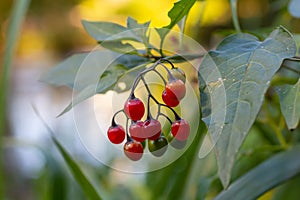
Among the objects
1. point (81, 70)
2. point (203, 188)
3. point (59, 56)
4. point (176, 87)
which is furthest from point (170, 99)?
point (59, 56)

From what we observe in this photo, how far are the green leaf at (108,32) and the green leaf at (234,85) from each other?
11 centimetres

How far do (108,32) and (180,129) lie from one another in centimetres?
13

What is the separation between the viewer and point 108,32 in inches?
16.7

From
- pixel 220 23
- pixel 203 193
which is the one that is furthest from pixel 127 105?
pixel 220 23

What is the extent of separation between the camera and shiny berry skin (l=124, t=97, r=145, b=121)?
324 millimetres

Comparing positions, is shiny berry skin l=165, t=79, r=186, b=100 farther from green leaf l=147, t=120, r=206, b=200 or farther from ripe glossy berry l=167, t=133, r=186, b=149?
green leaf l=147, t=120, r=206, b=200

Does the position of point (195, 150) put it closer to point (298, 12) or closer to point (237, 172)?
point (237, 172)

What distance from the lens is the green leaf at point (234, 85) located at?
9.3 inches

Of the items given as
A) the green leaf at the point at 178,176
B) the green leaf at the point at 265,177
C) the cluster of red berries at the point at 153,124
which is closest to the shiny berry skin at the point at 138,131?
the cluster of red berries at the point at 153,124

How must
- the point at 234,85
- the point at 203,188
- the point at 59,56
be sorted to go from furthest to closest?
1. the point at 59,56
2. the point at 203,188
3. the point at 234,85

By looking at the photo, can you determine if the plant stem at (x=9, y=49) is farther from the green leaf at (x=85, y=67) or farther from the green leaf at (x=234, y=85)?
the green leaf at (x=234, y=85)

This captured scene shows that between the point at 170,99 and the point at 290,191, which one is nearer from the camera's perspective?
the point at 170,99

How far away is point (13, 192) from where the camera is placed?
5.54ft

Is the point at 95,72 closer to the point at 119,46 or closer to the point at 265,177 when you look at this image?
the point at 119,46
